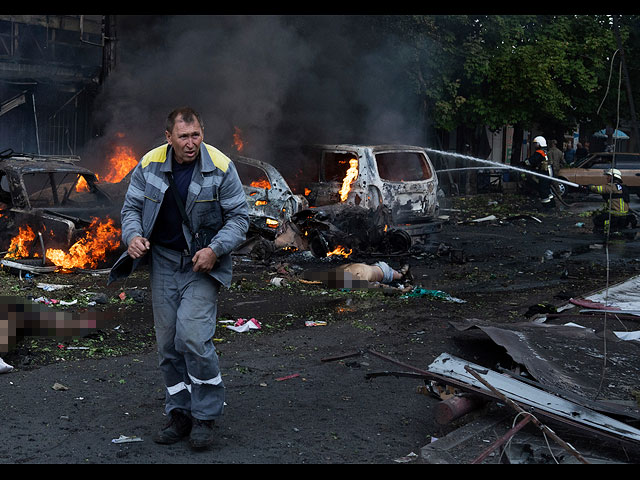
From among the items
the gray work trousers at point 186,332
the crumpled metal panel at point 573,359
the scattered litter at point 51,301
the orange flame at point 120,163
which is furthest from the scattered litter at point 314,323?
the orange flame at point 120,163

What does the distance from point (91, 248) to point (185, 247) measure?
5741mm

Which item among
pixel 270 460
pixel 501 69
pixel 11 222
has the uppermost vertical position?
pixel 501 69

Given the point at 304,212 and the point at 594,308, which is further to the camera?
the point at 304,212

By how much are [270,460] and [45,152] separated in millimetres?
15406

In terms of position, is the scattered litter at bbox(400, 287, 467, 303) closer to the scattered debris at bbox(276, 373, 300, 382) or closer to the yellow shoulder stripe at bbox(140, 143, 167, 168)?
the scattered debris at bbox(276, 373, 300, 382)

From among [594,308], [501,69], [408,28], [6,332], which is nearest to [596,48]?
[501,69]

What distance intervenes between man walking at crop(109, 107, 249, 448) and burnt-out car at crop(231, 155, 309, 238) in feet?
21.8

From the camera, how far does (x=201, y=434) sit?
3973mm

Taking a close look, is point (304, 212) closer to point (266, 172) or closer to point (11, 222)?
point (266, 172)

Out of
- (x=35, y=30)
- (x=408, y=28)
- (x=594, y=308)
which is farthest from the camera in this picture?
(x=408, y=28)

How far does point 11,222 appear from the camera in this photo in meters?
9.42

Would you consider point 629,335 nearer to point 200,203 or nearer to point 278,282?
point 200,203

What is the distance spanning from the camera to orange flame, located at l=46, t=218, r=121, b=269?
9281 mm

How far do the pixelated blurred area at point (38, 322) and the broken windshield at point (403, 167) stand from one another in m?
6.14
